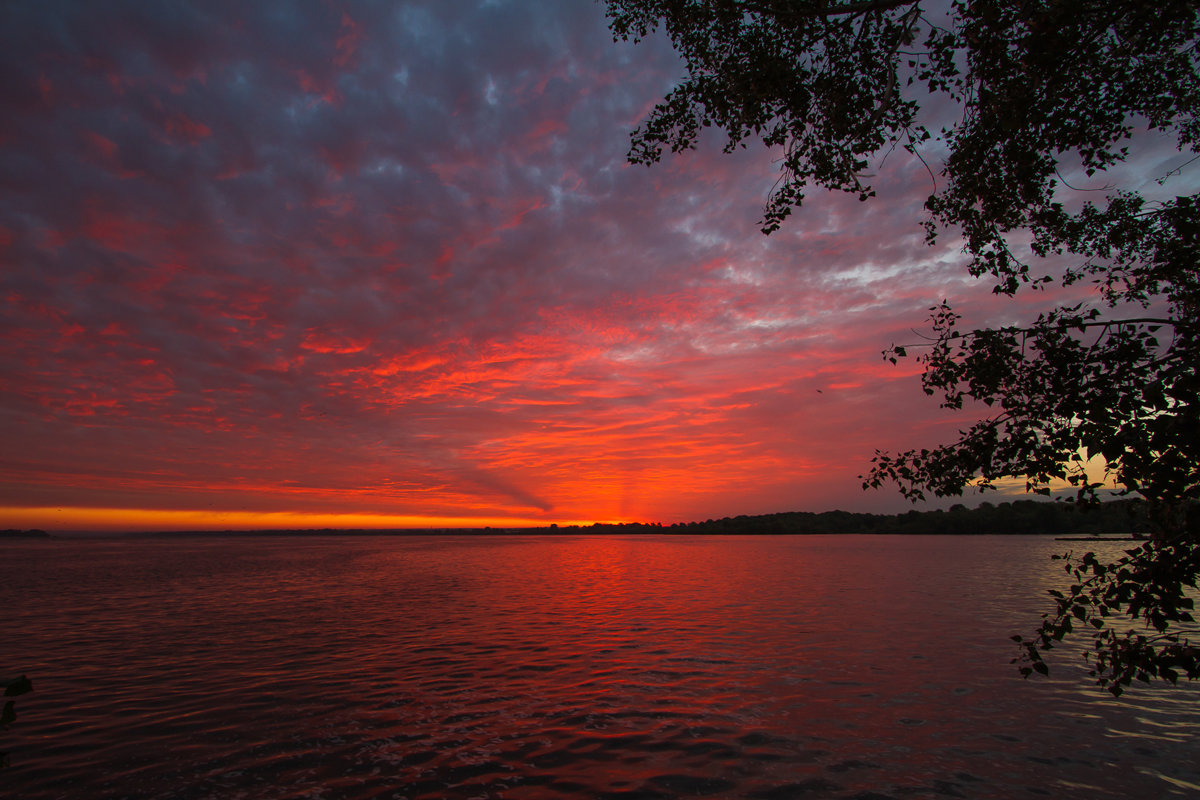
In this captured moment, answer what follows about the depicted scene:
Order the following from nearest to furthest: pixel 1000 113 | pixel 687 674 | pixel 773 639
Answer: pixel 1000 113 → pixel 687 674 → pixel 773 639

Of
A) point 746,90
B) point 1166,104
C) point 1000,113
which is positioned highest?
point 746,90

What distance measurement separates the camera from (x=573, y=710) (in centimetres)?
1310

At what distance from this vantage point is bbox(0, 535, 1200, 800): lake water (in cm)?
945

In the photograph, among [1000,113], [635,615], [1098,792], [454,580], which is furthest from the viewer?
[454,580]

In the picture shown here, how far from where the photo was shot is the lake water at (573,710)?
31.0 ft

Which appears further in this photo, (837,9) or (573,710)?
(573,710)

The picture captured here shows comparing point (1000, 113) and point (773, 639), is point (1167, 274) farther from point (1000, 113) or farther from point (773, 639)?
point (773, 639)

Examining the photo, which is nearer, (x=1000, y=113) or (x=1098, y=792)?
(x=1000, y=113)

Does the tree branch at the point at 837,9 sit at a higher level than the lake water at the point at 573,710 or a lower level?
higher

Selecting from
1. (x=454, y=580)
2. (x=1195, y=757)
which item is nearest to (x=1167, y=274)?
(x=1195, y=757)

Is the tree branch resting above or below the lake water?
above

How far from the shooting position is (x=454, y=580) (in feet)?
154

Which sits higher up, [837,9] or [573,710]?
[837,9]

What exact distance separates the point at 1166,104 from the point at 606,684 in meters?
16.6
